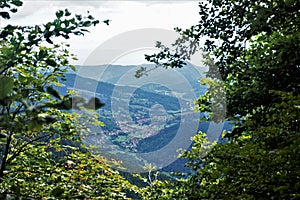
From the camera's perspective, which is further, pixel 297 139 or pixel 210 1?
pixel 210 1

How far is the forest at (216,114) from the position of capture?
144 inches

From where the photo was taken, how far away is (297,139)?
372 centimetres

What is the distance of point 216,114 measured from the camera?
7.86 m

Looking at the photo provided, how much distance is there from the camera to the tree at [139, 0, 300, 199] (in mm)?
3877

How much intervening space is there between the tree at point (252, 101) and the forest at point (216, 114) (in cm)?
2

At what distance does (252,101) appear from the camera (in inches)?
272

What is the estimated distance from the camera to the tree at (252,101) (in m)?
3.88

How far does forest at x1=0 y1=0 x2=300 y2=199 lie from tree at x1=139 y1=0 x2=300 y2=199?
0.06 feet

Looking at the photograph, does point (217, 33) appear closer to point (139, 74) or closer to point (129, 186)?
point (139, 74)

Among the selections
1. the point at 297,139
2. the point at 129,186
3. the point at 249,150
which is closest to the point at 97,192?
the point at 129,186

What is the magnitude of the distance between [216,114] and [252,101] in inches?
45.4

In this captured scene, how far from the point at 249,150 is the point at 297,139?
0.63 m

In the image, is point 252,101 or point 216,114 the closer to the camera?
point 252,101

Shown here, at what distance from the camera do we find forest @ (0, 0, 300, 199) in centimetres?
366
